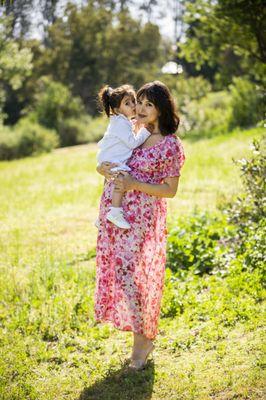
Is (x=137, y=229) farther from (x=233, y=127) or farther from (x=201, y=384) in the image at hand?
(x=233, y=127)

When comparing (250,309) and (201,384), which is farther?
(250,309)

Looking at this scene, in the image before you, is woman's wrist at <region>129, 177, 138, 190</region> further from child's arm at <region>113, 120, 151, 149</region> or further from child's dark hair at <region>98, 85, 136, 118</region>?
child's dark hair at <region>98, 85, 136, 118</region>

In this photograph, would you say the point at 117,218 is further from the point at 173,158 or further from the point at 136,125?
the point at 136,125

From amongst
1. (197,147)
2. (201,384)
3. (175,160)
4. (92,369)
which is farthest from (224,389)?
(197,147)

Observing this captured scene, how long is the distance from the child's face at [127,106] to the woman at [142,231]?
8cm

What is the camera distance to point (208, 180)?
11.5 m

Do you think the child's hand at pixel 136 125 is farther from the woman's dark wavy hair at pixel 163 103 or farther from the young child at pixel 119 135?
the woman's dark wavy hair at pixel 163 103

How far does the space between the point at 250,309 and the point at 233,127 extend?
15.3 meters

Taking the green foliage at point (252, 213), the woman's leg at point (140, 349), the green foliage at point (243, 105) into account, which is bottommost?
the woman's leg at point (140, 349)

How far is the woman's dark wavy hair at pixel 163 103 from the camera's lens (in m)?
3.85

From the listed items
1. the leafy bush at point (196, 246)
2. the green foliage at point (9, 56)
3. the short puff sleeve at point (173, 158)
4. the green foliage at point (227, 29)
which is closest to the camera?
the short puff sleeve at point (173, 158)

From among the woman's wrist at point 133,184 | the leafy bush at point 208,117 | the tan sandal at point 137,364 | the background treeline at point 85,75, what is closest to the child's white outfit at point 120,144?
the woman's wrist at point 133,184

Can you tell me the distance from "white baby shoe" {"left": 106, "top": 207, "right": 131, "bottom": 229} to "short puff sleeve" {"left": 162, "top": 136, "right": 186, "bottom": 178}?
0.44 m

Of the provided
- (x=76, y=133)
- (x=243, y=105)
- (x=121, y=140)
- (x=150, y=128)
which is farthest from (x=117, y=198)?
(x=76, y=133)
